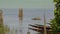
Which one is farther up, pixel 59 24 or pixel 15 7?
pixel 15 7

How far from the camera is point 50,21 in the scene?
2.65 m

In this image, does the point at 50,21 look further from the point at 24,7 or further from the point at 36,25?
the point at 24,7

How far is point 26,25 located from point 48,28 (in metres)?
0.33

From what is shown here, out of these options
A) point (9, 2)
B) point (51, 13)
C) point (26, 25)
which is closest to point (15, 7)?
point (9, 2)

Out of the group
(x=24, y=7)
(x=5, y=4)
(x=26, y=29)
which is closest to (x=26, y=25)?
(x=26, y=29)

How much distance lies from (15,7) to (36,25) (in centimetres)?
42

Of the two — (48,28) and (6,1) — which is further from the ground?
(6,1)

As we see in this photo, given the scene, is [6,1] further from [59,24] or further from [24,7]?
[59,24]

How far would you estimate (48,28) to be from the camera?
2.66m

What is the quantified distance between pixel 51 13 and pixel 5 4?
70cm

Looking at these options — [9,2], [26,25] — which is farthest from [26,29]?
[9,2]

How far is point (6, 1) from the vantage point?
269 cm

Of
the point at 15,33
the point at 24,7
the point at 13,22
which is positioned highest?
the point at 24,7

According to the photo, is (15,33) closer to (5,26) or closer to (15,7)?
(5,26)
